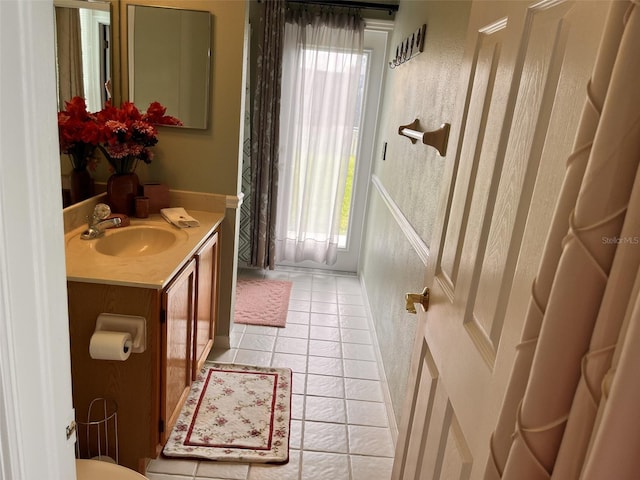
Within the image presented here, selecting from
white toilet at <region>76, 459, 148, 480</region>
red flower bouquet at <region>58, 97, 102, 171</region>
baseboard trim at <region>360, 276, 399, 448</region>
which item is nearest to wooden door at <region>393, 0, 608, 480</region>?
white toilet at <region>76, 459, 148, 480</region>

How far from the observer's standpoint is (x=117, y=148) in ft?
7.07

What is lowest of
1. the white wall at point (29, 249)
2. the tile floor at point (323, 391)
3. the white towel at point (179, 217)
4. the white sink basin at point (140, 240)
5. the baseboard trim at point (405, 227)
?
the tile floor at point (323, 391)

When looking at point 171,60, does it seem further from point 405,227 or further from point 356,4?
point 356,4

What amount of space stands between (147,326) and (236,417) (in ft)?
2.73

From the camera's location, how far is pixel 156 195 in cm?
240

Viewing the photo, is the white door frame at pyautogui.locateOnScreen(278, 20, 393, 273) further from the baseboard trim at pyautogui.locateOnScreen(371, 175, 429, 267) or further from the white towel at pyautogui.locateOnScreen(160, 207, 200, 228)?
the white towel at pyautogui.locateOnScreen(160, 207, 200, 228)

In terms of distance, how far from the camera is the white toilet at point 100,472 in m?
1.32

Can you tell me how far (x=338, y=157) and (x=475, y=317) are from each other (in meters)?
3.18

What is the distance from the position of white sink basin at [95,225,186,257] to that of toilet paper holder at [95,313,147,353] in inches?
18.5

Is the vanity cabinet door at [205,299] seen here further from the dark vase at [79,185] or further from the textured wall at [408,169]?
the textured wall at [408,169]

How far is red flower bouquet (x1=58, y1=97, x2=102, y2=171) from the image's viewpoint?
6.52ft

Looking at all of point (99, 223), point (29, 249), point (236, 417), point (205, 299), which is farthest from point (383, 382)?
point (29, 249)

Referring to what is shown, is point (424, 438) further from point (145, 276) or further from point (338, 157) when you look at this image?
Answer: point (338, 157)
